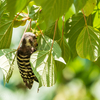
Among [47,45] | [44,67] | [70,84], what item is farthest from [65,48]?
[70,84]

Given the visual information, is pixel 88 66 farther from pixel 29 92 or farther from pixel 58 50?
pixel 58 50

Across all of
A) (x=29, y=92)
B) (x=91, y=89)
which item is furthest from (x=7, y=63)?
(x=29, y=92)

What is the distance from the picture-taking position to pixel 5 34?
856 mm

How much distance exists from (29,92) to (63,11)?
3245mm

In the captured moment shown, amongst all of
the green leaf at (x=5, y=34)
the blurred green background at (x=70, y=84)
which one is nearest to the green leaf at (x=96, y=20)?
the green leaf at (x=5, y=34)

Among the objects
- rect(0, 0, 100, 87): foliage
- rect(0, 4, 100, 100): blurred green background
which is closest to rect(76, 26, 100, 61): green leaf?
rect(0, 0, 100, 87): foliage

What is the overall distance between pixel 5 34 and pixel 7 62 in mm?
142

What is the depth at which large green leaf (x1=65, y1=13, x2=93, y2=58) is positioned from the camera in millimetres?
925

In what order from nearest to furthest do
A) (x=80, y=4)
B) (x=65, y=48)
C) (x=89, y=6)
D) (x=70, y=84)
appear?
(x=80, y=4)
(x=89, y=6)
(x=65, y=48)
(x=70, y=84)

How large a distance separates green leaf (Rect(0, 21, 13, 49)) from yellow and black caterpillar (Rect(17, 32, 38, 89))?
0.07 metres

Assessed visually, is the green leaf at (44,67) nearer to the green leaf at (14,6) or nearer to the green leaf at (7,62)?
the green leaf at (7,62)

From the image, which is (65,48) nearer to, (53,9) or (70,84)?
(53,9)

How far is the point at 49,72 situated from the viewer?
2.37ft

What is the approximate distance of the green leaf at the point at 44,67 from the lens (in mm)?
684
